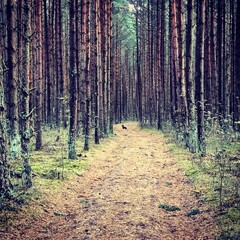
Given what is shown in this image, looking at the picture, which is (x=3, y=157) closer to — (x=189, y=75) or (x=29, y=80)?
(x=29, y=80)

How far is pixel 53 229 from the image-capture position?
5.51 m

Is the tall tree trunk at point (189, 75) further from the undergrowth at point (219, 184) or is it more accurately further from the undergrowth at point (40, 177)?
the undergrowth at point (40, 177)

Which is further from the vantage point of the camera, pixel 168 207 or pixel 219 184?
pixel 219 184

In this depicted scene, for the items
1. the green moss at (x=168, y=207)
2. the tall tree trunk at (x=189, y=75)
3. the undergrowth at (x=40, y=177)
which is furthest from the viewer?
the tall tree trunk at (x=189, y=75)

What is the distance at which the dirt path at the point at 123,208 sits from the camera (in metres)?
5.17

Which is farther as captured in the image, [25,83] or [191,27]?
[191,27]

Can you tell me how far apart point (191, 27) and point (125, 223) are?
29.8ft

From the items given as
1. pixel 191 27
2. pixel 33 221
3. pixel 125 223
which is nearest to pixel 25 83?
pixel 33 221

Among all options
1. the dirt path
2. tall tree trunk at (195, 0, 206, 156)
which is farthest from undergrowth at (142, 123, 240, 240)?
tall tree trunk at (195, 0, 206, 156)

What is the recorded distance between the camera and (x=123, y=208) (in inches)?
254

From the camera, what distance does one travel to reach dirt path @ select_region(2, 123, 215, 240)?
17.0ft

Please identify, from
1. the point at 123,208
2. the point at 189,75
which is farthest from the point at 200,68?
the point at 123,208

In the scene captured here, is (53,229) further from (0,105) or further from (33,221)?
(0,105)

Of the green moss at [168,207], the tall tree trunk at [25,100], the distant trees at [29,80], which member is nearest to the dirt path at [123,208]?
the green moss at [168,207]
